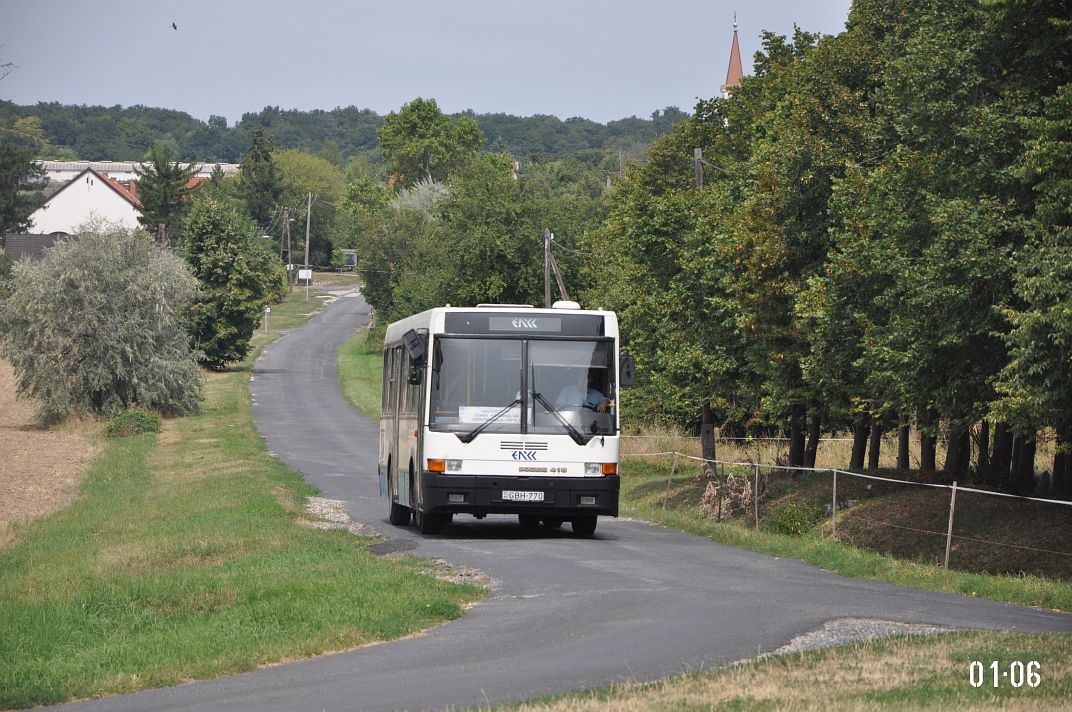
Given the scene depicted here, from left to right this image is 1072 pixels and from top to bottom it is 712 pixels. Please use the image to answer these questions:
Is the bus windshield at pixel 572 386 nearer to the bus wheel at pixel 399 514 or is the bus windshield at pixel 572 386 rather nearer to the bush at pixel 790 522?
the bus wheel at pixel 399 514

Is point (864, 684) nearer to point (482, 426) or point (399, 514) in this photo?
point (482, 426)

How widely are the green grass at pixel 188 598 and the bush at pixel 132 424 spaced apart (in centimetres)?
3182

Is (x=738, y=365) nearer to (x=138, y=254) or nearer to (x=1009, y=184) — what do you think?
(x=1009, y=184)

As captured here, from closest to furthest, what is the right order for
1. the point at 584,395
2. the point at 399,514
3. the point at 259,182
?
the point at 584,395, the point at 399,514, the point at 259,182

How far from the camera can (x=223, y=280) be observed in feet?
294

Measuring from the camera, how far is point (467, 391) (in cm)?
2019

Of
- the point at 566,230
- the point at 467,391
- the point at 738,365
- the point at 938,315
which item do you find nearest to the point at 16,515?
the point at 467,391

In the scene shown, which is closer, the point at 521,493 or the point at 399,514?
the point at 521,493

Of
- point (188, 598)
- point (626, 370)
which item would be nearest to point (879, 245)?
point (626, 370)

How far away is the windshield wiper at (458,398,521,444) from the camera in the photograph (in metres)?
19.9

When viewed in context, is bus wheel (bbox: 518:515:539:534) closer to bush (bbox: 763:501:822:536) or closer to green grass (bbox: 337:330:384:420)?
bush (bbox: 763:501:822:536)

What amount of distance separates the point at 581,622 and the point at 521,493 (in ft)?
24.8

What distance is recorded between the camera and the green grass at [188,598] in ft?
37.3
